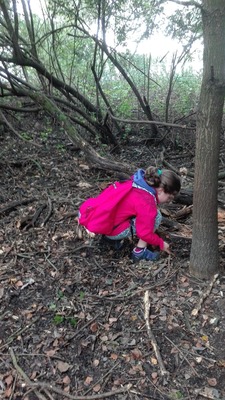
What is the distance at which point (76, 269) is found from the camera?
3.32 m

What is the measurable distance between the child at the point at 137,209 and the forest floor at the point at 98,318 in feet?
0.76

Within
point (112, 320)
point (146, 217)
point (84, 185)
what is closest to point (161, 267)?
point (146, 217)

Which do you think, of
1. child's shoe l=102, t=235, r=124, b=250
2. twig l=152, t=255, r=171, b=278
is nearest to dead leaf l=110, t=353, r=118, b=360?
twig l=152, t=255, r=171, b=278

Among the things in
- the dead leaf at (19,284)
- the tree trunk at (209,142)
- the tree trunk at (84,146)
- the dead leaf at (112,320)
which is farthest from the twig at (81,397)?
the tree trunk at (84,146)

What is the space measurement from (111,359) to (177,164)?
4342 mm

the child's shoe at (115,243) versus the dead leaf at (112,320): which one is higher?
the child's shoe at (115,243)

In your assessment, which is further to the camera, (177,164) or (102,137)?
(102,137)

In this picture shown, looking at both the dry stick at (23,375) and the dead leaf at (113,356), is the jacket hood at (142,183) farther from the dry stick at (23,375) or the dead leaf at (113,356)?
the dry stick at (23,375)

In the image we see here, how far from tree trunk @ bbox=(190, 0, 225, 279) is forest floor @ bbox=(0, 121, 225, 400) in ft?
0.89

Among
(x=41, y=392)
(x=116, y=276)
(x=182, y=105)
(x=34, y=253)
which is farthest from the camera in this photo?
(x=182, y=105)

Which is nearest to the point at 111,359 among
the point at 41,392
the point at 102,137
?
the point at 41,392

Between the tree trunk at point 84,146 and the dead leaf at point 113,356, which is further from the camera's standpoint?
the tree trunk at point 84,146

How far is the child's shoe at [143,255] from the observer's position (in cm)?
340

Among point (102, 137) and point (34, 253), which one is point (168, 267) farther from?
point (102, 137)
